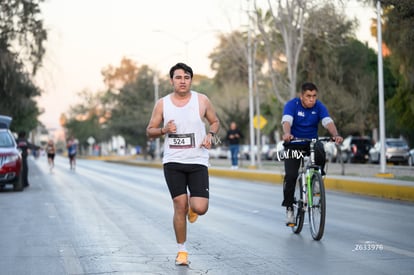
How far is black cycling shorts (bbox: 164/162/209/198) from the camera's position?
8.05 m

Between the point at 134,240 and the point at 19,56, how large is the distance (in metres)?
29.9

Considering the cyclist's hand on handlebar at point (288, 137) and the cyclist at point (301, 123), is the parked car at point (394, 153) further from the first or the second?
the cyclist's hand on handlebar at point (288, 137)

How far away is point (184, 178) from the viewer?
8125mm

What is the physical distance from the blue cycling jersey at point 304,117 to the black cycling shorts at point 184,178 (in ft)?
7.65

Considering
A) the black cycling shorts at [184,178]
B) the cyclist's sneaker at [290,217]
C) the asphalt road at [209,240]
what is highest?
the black cycling shorts at [184,178]

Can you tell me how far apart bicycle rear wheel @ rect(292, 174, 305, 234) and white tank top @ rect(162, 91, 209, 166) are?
8.15 ft

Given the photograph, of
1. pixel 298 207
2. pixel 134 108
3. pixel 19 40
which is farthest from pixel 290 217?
pixel 134 108

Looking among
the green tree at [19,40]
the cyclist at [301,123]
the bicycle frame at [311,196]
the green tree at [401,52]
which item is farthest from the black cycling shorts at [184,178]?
the green tree at [19,40]

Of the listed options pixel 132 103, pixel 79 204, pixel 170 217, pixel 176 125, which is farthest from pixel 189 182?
pixel 132 103

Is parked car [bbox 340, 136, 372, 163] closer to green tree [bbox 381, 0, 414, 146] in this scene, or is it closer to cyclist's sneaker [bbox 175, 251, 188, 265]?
green tree [bbox 381, 0, 414, 146]

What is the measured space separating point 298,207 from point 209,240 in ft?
3.87

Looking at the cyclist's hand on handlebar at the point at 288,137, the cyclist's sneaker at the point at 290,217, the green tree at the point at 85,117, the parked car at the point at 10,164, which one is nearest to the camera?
the cyclist's hand on handlebar at the point at 288,137

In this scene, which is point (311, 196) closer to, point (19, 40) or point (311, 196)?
point (311, 196)

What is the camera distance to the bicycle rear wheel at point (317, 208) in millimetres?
9562
